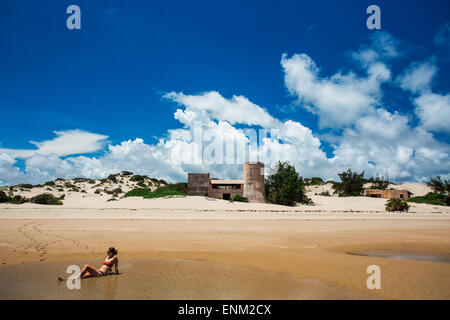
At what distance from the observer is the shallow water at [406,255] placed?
9.32m

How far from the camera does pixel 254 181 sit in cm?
3928

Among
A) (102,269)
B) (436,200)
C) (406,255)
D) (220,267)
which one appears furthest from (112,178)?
(406,255)

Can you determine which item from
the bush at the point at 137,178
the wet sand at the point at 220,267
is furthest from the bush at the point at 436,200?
the bush at the point at 137,178

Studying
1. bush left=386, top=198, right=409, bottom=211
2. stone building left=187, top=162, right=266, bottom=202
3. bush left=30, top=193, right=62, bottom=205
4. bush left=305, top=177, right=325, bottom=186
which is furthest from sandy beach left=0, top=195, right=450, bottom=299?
bush left=305, top=177, right=325, bottom=186

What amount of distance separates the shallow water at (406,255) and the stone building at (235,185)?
92.9ft

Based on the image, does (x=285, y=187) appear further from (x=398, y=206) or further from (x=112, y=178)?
(x=112, y=178)

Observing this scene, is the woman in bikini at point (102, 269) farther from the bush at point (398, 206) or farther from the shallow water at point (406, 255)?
the bush at point (398, 206)

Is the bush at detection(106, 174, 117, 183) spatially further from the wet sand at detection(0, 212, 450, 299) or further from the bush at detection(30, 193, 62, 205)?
the wet sand at detection(0, 212, 450, 299)

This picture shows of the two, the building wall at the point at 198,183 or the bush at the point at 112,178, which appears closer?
the building wall at the point at 198,183

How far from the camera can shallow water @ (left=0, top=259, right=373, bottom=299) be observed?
5.64 metres

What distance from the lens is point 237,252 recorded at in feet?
32.9

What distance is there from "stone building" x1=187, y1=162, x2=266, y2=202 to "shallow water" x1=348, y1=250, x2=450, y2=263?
2832 cm
